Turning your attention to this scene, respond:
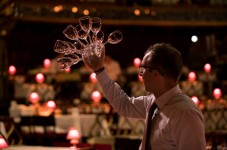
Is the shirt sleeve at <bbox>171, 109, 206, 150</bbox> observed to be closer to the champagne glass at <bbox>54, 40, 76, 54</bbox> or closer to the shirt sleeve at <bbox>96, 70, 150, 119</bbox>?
the shirt sleeve at <bbox>96, 70, 150, 119</bbox>

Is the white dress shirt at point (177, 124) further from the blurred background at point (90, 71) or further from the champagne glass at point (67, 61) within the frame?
the blurred background at point (90, 71)

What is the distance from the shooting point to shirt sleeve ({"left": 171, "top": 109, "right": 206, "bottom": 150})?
203cm

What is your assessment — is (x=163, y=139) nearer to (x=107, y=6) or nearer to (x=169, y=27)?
(x=107, y=6)

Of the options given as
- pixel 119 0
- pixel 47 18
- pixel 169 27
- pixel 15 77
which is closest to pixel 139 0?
pixel 119 0

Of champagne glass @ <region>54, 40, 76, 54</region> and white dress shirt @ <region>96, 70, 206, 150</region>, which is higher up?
champagne glass @ <region>54, 40, 76, 54</region>

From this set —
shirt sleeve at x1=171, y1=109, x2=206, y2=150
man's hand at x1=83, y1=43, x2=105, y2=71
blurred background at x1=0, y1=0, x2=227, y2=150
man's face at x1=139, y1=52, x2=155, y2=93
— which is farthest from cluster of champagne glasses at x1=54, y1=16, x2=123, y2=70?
blurred background at x1=0, y1=0, x2=227, y2=150

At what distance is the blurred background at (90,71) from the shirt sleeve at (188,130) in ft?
17.6

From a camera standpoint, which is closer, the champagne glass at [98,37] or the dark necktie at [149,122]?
the dark necktie at [149,122]

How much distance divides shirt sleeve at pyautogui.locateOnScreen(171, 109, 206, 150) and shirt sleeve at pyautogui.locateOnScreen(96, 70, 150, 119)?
1.57ft

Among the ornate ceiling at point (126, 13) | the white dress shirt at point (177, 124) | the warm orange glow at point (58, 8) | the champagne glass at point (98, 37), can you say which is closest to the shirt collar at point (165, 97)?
the white dress shirt at point (177, 124)

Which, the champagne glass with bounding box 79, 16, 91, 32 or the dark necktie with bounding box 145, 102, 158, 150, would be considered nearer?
the dark necktie with bounding box 145, 102, 158, 150

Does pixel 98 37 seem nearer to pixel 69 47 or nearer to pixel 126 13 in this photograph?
pixel 69 47

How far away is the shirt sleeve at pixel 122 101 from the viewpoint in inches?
101

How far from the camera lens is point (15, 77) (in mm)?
11305
